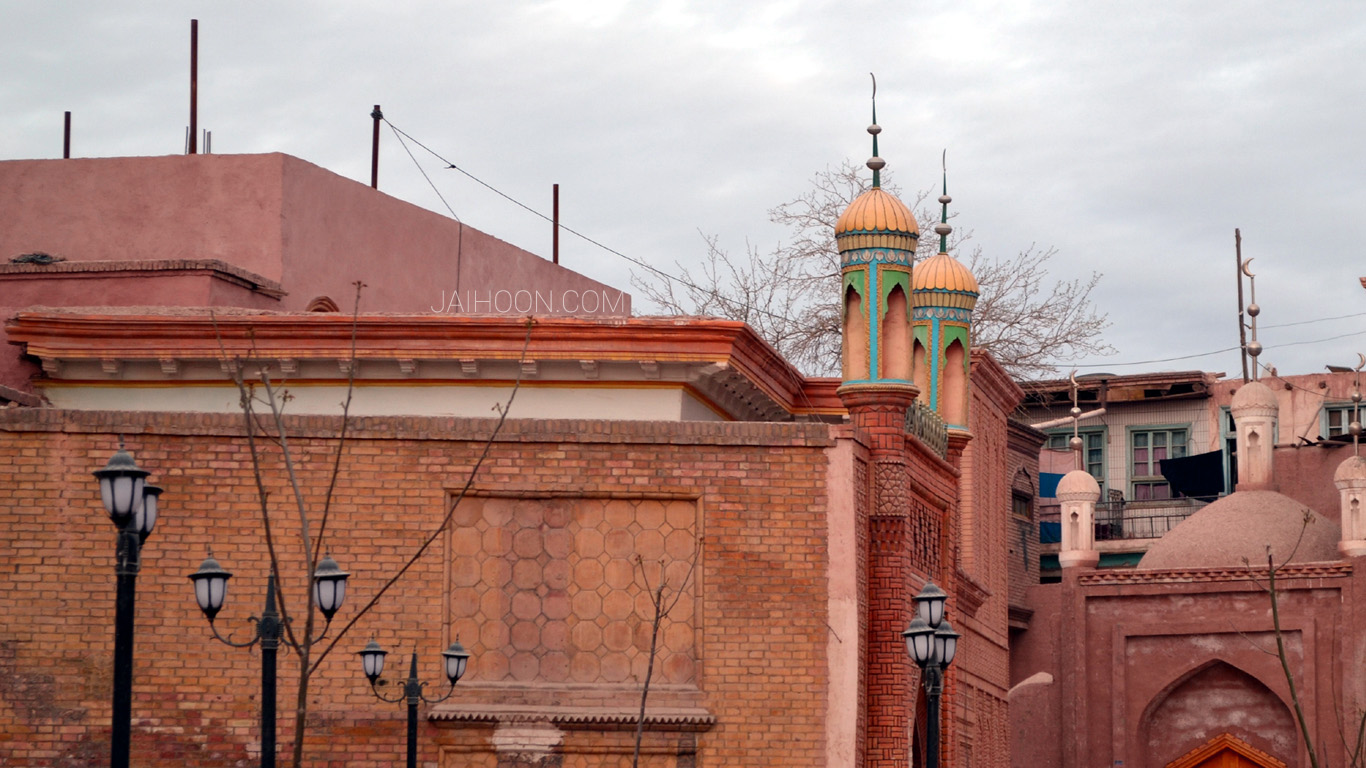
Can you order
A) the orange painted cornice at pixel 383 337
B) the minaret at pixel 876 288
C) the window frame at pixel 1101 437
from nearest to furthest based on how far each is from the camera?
the minaret at pixel 876 288
the orange painted cornice at pixel 383 337
the window frame at pixel 1101 437

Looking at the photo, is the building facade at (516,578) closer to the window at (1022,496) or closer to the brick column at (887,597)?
the brick column at (887,597)

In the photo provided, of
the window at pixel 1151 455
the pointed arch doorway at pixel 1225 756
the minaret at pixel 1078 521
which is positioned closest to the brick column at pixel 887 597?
the pointed arch doorway at pixel 1225 756

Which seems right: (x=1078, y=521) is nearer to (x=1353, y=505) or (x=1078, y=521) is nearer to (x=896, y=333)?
(x=1353, y=505)

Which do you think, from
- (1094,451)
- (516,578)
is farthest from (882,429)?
(1094,451)

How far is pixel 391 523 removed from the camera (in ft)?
45.0

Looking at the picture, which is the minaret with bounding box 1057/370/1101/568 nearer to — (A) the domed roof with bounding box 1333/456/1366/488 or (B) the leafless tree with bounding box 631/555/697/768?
(A) the domed roof with bounding box 1333/456/1366/488

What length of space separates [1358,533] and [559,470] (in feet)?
65.4

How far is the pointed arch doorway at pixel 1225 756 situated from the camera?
30.4 m

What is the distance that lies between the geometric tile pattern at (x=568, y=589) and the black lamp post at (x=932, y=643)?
1858 mm

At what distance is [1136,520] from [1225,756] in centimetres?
1101

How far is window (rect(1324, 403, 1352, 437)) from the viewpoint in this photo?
4081 centimetres

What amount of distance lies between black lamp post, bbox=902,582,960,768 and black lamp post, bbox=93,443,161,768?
5.40 metres

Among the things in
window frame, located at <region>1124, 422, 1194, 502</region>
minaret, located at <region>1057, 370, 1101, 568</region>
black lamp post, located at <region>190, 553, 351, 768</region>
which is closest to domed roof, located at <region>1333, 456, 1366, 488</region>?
minaret, located at <region>1057, 370, 1101, 568</region>

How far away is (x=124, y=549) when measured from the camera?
872 centimetres
